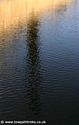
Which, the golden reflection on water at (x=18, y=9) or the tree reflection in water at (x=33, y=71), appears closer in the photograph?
the tree reflection in water at (x=33, y=71)

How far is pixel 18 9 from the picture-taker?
380ft

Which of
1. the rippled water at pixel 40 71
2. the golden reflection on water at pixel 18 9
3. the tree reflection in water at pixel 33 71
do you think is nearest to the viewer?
the rippled water at pixel 40 71

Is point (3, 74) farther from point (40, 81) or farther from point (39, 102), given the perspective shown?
point (39, 102)

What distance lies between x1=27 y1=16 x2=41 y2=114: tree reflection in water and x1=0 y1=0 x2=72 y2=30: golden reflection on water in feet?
→ 42.9

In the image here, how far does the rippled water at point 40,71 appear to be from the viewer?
121 feet

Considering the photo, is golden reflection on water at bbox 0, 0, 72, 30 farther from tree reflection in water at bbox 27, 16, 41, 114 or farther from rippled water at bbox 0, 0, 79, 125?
tree reflection in water at bbox 27, 16, 41, 114

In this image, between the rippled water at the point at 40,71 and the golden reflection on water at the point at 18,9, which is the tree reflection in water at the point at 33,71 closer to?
the rippled water at the point at 40,71

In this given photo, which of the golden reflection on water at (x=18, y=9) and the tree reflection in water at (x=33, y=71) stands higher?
the tree reflection in water at (x=33, y=71)

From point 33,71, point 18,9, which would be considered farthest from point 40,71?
point 18,9

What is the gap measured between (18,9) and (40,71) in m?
70.1

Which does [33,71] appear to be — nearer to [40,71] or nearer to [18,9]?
[40,71]

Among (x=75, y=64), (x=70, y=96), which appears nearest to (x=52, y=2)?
(x=75, y=64)

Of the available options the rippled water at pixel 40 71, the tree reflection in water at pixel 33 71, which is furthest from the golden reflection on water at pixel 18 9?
the tree reflection in water at pixel 33 71

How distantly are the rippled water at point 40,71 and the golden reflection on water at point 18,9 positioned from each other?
1.50 metres
